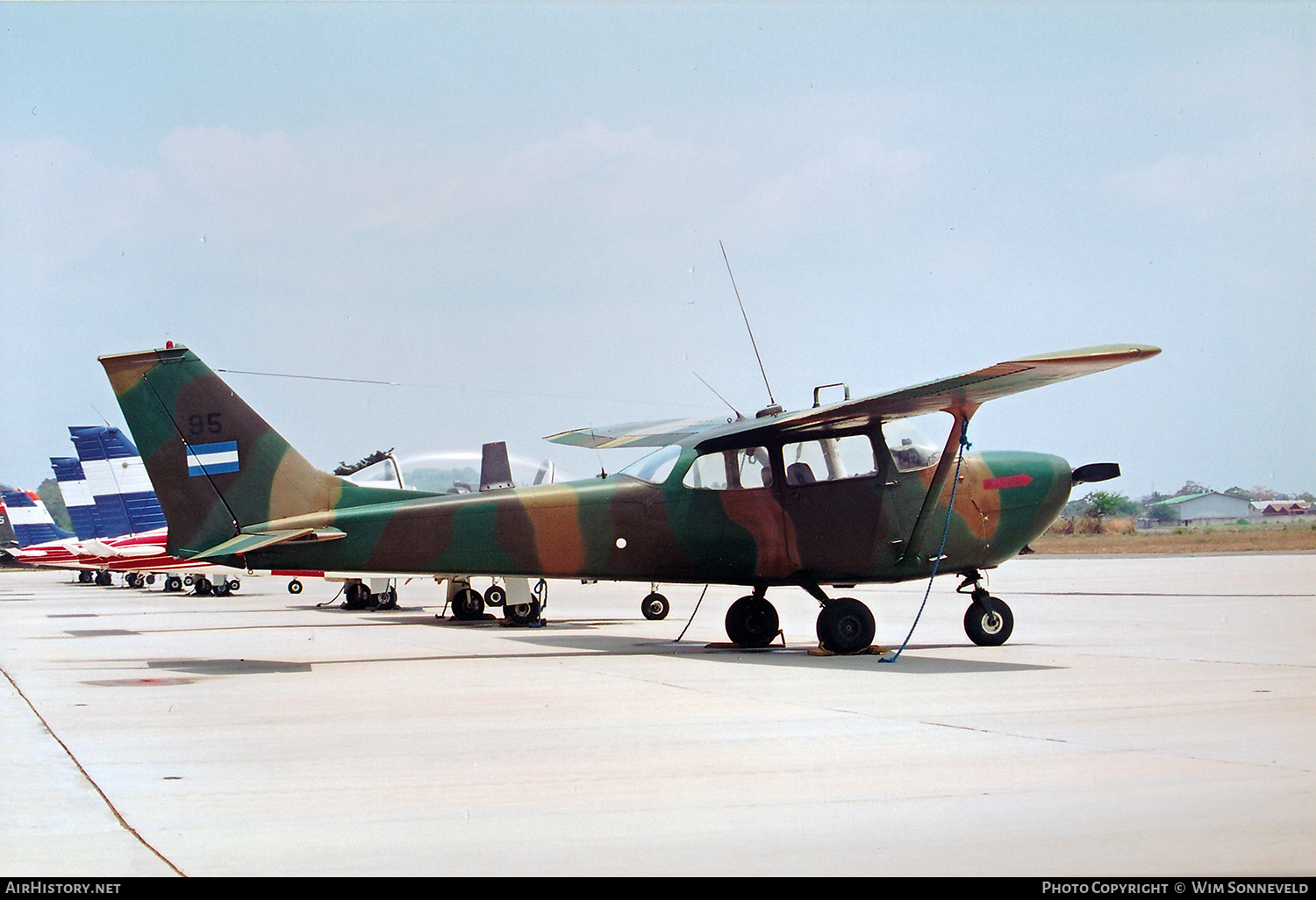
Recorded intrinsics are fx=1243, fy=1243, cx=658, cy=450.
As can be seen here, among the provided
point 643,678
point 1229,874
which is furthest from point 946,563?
point 1229,874

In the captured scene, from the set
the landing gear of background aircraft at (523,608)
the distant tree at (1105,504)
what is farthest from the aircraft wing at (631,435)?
the distant tree at (1105,504)

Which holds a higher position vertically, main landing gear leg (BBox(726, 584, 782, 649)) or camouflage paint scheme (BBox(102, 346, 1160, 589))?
camouflage paint scheme (BBox(102, 346, 1160, 589))

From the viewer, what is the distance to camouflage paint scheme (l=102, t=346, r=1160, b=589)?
12.2 meters

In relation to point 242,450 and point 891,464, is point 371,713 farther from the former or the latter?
point 891,464

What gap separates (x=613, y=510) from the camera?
42.2ft

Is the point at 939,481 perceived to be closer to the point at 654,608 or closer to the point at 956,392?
the point at 956,392

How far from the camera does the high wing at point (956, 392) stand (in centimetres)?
1019

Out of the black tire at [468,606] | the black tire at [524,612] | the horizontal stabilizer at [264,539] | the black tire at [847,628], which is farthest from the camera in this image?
the black tire at [468,606]

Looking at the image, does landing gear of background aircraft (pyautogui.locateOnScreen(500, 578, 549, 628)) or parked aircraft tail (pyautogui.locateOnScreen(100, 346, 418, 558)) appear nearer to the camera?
parked aircraft tail (pyautogui.locateOnScreen(100, 346, 418, 558))

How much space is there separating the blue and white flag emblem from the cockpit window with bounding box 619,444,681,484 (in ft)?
13.0

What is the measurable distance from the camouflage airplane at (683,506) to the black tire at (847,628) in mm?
15

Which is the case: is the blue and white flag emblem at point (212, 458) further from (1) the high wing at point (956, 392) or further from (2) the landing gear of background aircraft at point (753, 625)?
(2) the landing gear of background aircraft at point (753, 625)

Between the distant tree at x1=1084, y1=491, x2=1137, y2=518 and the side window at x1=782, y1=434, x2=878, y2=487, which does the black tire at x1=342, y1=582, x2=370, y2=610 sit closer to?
the side window at x1=782, y1=434, x2=878, y2=487

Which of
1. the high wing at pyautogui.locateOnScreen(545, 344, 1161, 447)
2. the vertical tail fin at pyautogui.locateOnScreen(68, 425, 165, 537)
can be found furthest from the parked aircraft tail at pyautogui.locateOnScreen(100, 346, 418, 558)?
the vertical tail fin at pyautogui.locateOnScreen(68, 425, 165, 537)
